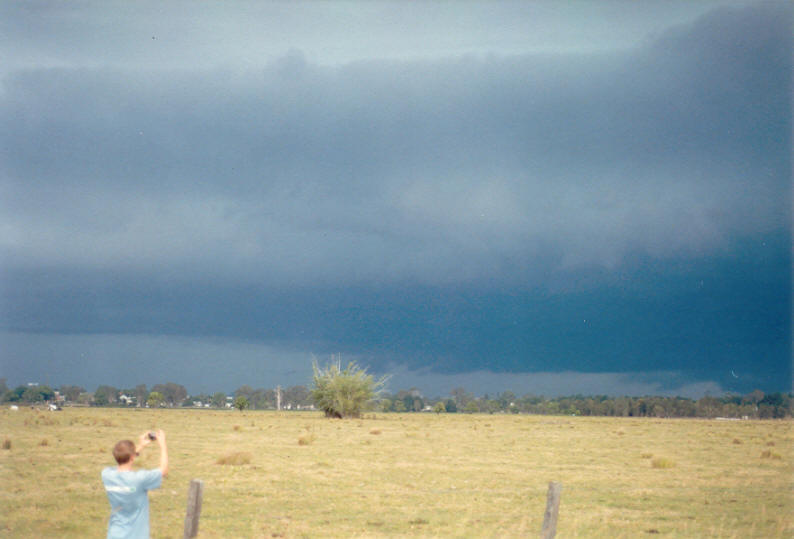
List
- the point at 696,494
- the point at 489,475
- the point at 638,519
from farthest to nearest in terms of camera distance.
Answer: the point at 489,475 → the point at 696,494 → the point at 638,519

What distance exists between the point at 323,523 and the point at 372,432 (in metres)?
37.4

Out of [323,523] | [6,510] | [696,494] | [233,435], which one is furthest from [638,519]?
[233,435]

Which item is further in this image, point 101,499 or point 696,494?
point 696,494

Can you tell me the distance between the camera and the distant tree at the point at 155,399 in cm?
17725

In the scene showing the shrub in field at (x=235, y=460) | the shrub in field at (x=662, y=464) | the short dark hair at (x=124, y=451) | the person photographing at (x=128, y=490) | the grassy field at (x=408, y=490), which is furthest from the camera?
the shrub in field at (x=662, y=464)

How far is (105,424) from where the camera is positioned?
195 ft

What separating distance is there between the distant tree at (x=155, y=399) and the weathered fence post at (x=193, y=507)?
172m

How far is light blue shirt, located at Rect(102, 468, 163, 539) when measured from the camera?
8.46 meters

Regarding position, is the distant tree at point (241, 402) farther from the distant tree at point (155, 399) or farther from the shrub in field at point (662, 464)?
the shrub in field at point (662, 464)

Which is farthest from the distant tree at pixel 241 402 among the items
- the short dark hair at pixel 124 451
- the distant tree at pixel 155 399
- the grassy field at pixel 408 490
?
the short dark hair at pixel 124 451

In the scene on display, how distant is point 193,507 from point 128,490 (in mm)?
4157

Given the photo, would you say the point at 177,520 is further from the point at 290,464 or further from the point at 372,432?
the point at 372,432

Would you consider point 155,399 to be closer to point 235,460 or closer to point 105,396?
point 105,396

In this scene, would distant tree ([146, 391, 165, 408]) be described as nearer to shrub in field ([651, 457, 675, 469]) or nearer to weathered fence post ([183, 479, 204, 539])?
shrub in field ([651, 457, 675, 469])
